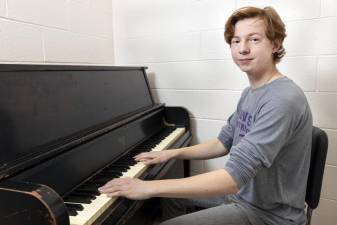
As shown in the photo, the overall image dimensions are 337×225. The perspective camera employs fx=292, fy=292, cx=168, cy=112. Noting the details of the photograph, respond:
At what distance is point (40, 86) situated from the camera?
1.05 meters

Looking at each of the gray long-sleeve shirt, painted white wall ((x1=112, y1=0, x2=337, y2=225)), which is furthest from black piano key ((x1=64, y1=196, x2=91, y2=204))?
painted white wall ((x1=112, y1=0, x2=337, y2=225))

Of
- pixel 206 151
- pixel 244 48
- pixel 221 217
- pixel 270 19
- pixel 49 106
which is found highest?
pixel 270 19

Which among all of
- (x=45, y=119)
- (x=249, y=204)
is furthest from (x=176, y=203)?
(x=45, y=119)

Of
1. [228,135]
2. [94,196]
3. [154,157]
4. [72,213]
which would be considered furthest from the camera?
[228,135]

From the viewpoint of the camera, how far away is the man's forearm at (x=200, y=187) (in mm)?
951

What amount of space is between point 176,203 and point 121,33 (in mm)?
1293

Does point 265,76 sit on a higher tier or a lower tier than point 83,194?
higher

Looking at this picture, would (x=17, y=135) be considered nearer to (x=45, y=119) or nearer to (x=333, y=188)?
(x=45, y=119)

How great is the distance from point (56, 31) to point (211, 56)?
0.96 m

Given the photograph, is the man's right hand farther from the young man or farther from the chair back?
the chair back

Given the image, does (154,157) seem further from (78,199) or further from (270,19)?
(270,19)

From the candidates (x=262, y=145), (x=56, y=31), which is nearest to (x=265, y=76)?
(x=262, y=145)

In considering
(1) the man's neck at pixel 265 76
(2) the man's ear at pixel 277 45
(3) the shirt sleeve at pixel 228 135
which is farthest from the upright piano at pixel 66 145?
(2) the man's ear at pixel 277 45

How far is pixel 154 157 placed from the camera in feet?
4.25
